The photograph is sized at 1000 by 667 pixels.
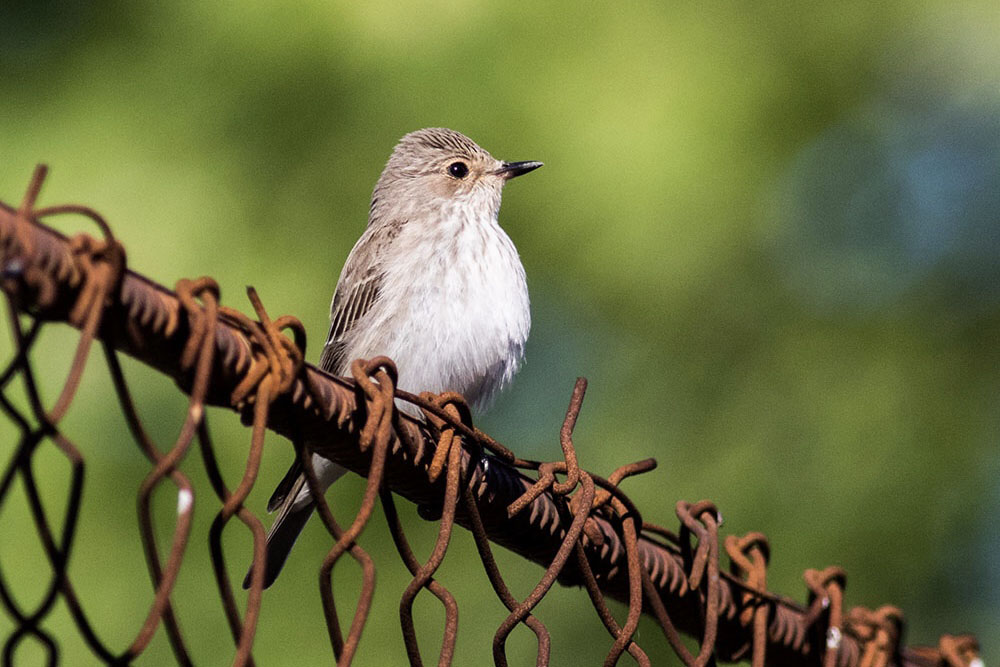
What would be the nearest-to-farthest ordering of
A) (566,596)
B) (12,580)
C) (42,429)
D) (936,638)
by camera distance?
(42,429) < (12,580) < (566,596) < (936,638)

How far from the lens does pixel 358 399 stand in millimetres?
1864

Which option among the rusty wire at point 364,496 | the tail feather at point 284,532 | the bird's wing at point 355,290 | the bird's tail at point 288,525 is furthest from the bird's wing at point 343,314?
the rusty wire at point 364,496

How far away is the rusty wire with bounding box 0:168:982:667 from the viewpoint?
1.26m

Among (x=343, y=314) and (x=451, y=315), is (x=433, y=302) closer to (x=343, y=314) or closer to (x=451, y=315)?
(x=451, y=315)

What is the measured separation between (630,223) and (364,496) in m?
3.12

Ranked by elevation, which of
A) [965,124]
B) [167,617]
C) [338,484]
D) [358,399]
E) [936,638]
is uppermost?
[965,124]

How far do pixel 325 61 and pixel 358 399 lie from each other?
10.4ft

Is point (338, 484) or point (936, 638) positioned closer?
point (338, 484)

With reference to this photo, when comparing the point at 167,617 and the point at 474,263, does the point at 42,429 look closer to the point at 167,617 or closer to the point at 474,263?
the point at 167,617

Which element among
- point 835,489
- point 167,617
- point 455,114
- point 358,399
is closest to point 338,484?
point 455,114

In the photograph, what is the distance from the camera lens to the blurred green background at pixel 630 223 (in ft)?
14.5

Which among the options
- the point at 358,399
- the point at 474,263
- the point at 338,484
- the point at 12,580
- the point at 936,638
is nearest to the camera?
the point at 358,399

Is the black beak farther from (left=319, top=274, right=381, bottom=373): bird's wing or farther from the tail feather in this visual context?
the tail feather

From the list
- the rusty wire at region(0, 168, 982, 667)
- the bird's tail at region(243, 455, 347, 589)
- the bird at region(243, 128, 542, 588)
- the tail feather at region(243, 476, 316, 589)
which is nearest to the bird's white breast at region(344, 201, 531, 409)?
the bird at region(243, 128, 542, 588)
